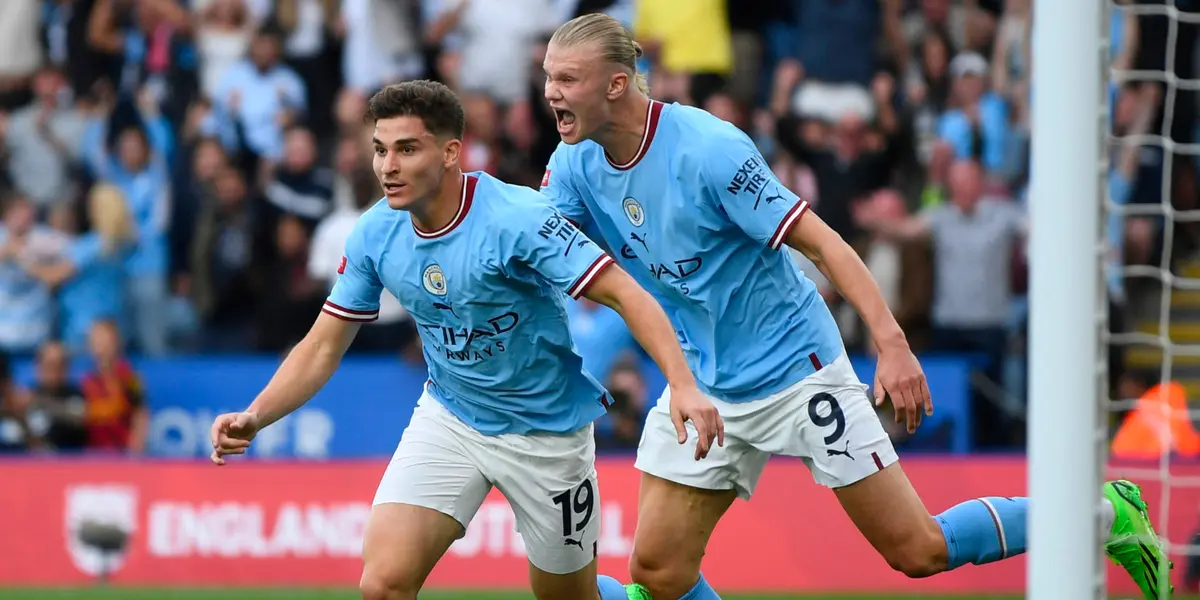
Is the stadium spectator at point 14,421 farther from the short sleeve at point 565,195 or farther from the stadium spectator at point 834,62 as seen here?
the short sleeve at point 565,195

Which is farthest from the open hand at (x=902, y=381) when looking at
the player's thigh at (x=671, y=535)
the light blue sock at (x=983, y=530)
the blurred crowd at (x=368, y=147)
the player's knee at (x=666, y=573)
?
the blurred crowd at (x=368, y=147)

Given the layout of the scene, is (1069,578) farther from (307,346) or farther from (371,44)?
(371,44)

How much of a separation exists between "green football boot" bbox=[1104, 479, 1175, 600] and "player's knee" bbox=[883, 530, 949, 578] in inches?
26.3

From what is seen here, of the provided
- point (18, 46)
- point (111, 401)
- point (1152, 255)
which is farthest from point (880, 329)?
point (18, 46)

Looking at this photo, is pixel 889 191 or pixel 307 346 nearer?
pixel 307 346

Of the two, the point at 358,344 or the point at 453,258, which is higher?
the point at 453,258

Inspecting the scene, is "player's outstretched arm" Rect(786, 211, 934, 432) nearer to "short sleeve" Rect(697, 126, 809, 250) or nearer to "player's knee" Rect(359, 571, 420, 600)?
"short sleeve" Rect(697, 126, 809, 250)

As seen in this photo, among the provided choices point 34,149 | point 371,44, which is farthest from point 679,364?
point 34,149

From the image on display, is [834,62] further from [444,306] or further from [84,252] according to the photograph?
[444,306]

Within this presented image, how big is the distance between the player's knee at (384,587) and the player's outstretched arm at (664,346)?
3.55 ft

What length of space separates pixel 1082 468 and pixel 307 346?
279 cm

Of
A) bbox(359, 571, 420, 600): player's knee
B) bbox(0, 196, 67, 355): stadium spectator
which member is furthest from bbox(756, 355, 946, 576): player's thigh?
bbox(0, 196, 67, 355): stadium spectator

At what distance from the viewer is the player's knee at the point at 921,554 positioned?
5848 mm

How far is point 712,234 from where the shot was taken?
5.87m
